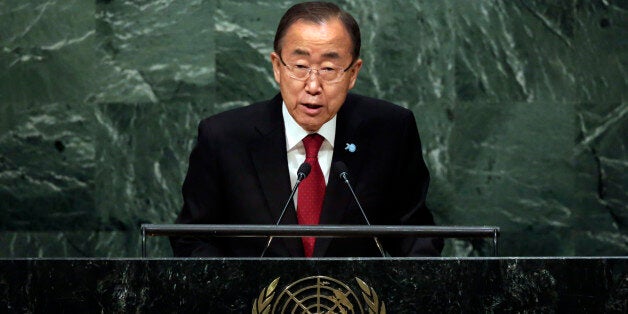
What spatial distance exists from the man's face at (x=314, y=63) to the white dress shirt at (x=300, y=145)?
0.24 feet

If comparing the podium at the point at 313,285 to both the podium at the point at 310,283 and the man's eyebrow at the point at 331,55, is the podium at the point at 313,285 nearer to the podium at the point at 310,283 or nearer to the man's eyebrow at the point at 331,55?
the podium at the point at 310,283

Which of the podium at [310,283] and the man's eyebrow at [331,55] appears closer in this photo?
the podium at [310,283]

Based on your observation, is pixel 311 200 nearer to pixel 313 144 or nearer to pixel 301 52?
pixel 313 144

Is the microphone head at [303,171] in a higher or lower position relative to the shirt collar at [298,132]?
higher

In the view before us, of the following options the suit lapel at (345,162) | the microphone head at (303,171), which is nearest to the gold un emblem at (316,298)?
the microphone head at (303,171)

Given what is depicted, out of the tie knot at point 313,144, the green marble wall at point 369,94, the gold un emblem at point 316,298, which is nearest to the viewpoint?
the gold un emblem at point 316,298

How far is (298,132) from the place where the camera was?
12.2 ft

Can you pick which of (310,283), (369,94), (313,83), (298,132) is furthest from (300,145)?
(369,94)

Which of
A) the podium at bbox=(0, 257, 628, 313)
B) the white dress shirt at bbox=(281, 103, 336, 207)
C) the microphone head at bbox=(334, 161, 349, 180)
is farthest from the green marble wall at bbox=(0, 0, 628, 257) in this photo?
the podium at bbox=(0, 257, 628, 313)

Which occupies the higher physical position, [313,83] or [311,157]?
[313,83]

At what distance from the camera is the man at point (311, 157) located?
357cm

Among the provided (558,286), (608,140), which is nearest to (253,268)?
(558,286)

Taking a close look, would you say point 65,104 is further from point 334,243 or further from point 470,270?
point 470,270

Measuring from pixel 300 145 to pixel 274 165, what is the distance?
0.38 ft
